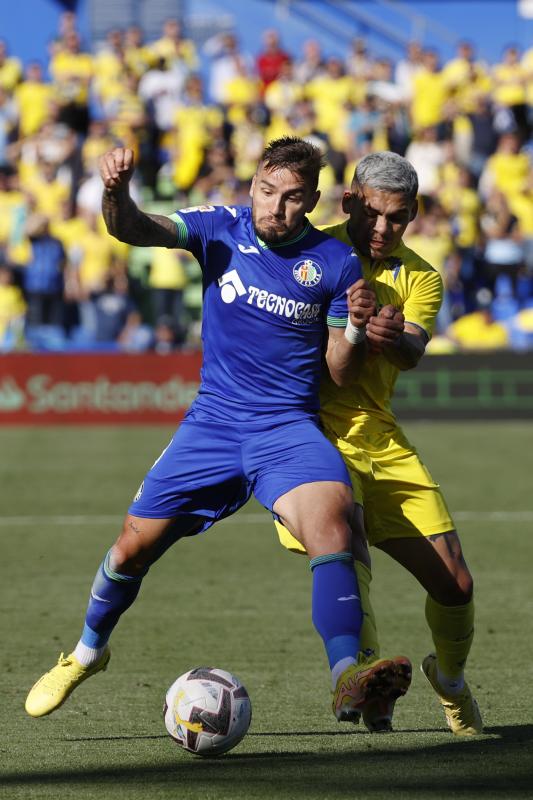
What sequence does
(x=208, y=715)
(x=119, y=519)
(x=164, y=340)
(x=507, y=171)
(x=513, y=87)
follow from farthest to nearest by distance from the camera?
(x=513, y=87) < (x=507, y=171) < (x=164, y=340) < (x=119, y=519) < (x=208, y=715)

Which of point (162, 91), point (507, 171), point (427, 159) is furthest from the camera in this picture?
point (507, 171)

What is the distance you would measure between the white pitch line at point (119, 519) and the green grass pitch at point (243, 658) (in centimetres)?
2

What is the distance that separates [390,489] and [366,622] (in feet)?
2.05

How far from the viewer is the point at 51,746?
4.92 meters

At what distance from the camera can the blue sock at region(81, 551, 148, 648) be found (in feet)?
17.1

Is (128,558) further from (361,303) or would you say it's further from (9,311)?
(9,311)

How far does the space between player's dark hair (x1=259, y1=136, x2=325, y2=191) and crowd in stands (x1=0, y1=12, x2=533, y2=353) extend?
1370 centimetres

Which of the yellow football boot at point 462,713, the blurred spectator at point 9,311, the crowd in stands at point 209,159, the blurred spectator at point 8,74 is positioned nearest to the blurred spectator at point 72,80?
the crowd in stands at point 209,159

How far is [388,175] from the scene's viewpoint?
16.9 ft

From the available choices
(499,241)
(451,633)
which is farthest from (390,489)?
(499,241)

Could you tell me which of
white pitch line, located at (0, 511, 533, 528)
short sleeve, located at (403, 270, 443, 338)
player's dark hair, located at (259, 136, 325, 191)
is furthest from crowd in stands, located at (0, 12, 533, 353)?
player's dark hair, located at (259, 136, 325, 191)

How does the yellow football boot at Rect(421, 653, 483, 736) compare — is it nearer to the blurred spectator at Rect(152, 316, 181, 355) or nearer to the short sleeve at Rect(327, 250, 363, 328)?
the short sleeve at Rect(327, 250, 363, 328)

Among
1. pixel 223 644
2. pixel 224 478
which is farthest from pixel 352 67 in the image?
pixel 224 478

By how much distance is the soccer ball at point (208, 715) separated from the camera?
475cm
